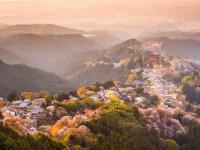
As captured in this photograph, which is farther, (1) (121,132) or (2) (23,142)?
(1) (121,132)

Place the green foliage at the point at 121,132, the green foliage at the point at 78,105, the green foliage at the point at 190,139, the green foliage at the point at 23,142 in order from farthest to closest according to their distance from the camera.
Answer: the green foliage at the point at 78,105
the green foliage at the point at 190,139
the green foliage at the point at 121,132
the green foliage at the point at 23,142

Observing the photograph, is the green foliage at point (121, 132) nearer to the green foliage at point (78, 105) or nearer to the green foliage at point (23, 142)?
the green foliage at point (78, 105)

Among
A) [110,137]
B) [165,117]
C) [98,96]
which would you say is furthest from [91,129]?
[98,96]

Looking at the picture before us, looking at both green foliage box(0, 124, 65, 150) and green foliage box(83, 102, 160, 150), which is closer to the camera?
green foliage box(0, 124, 65, 150)

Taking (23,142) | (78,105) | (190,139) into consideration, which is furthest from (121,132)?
(23,142)

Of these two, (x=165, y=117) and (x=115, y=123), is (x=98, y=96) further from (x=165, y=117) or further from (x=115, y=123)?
(x=115, y=123)

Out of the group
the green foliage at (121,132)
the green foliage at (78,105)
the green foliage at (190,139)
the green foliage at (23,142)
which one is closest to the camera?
the green foliage at (23,142)

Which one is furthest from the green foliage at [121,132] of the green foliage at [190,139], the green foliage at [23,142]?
the green foliage at [23,142]

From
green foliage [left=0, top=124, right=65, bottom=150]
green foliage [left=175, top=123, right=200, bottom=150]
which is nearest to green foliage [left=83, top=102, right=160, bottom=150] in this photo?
green foliage [left=175, top=123, right=200, bottom=150]

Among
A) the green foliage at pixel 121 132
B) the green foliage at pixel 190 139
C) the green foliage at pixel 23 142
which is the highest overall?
the green foliage at pixel 23 142

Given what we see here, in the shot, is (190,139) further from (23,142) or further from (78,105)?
(23,142)

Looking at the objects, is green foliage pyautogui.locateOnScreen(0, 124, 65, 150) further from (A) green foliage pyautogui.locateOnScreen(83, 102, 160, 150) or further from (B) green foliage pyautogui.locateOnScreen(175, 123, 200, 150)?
(B) green foliage pyautogui.locateOnScreen(175, 123, 200, 150)
